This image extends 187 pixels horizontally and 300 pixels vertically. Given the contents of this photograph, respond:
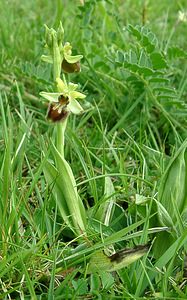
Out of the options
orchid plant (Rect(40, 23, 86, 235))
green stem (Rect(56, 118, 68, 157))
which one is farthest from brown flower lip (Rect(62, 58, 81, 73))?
green stem (Rect(56, 118, 68, 157))

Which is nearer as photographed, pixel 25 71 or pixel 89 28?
pixel 25 71

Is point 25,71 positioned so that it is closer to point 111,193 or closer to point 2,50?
point 2,50

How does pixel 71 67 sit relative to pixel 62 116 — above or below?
above

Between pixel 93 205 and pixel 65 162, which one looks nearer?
pixel 65 162

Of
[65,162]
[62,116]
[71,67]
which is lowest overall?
[65,162]

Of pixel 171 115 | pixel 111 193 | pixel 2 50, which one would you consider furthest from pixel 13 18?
pixel 111 193

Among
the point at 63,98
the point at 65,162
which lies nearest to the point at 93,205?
the point at 65,162

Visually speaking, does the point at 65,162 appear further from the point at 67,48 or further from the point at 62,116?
the point at 67,48

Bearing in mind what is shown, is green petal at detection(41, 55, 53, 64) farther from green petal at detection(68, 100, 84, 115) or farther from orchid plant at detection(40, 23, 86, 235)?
green petal at detection(68, 100, 84, 115)
